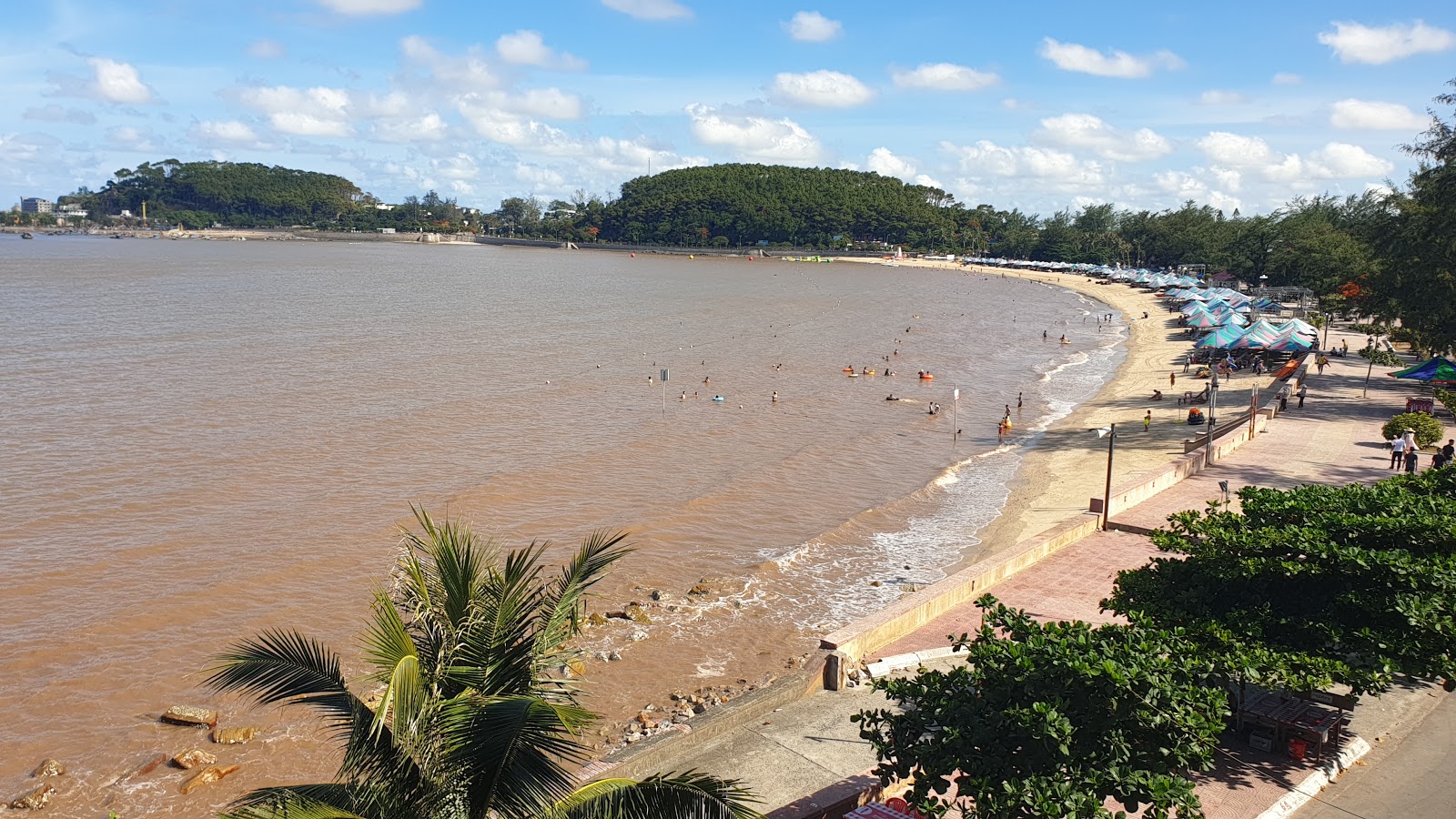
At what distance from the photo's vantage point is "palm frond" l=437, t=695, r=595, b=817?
5.47 metres

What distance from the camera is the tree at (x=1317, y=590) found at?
10.0 metres

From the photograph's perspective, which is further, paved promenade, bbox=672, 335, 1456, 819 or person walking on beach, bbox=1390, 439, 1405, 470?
person walking on beach, bbox=1390, 439, 1405, 470

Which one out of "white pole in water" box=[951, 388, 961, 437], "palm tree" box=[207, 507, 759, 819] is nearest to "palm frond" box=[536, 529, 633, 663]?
"palm tree" box=[207, 507, 759, 819]

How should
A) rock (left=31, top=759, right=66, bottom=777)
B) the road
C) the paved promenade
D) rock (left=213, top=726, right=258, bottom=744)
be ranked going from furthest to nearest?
rock (left=213, top=726, right=258, bottom=744), rock (left=31, top=759, right=66, bottom=777), the paved promenade, the road

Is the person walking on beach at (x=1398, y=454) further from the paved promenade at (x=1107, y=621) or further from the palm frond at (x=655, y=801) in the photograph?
the palm frond at (x=655, y=801)

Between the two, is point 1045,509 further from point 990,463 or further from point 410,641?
point 410,641

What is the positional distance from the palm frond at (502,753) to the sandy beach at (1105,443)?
54.7 ft

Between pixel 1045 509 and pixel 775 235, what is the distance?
176 m

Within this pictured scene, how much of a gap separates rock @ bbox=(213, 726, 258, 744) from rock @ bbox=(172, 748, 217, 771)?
1.44 feet

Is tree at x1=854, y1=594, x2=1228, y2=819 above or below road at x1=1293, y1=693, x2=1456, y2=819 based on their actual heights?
above

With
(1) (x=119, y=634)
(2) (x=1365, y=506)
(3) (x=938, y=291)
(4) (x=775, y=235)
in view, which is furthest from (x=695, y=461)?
(4) (x=775, y=235)

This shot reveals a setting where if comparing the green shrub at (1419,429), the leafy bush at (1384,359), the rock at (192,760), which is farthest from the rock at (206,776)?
the leafy bush at (1384,359)

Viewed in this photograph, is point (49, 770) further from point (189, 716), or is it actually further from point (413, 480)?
point (413, 480)

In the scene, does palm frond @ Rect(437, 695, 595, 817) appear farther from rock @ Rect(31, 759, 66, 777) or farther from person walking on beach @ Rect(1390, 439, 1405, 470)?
person walking on beach @ Rect(1390, 439, 1405, 470)
